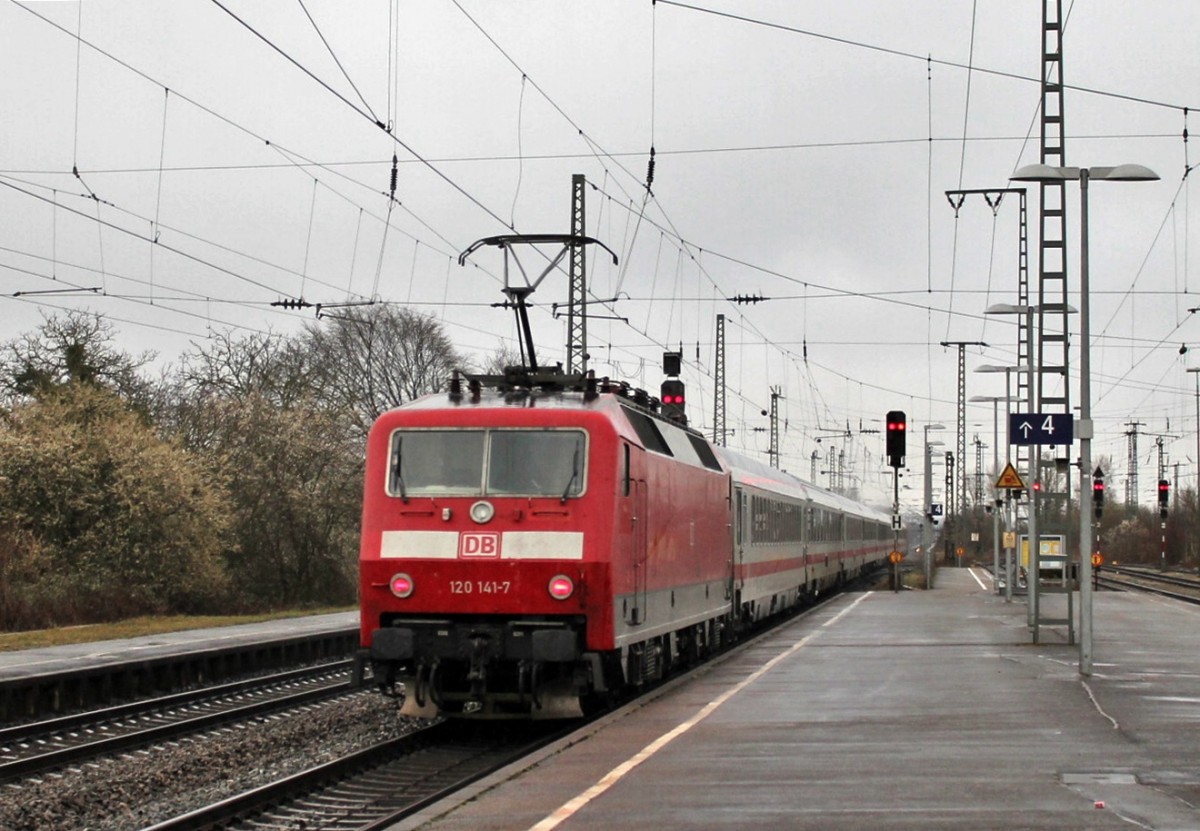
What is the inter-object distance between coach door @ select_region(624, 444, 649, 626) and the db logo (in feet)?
4.99

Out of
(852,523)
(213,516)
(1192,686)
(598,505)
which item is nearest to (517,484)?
(598,505)

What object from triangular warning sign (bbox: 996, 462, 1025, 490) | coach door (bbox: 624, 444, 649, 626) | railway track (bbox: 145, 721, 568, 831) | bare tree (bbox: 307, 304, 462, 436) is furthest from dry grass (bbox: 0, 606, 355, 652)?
bare tree (bbox: 307, 304, 462, 436)

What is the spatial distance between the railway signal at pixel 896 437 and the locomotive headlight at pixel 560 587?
2068 cm

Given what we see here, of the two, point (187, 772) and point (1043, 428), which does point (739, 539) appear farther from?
point (187, 772)

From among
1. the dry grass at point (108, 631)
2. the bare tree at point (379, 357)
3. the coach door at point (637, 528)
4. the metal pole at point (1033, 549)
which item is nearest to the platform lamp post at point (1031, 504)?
the metal pole at point (1033, 549)

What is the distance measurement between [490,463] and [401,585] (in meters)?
1.41

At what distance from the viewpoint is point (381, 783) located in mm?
13039

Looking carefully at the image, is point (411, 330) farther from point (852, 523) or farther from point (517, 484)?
point (517, 484)

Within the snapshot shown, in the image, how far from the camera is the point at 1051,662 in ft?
71.1

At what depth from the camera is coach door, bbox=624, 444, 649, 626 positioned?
1575 centimetres

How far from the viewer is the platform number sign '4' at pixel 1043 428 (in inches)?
862

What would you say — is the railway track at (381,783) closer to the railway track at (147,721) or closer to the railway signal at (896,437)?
the railway track at (147,721)

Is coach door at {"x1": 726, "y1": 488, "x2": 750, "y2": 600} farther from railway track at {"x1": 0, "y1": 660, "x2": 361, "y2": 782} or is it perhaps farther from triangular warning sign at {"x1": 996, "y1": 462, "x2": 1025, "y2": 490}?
railway track at {"x1": 0, "y1": 660, "x2": 361, "y2": 782}

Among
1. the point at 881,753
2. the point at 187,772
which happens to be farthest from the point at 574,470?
the point at 187,772
